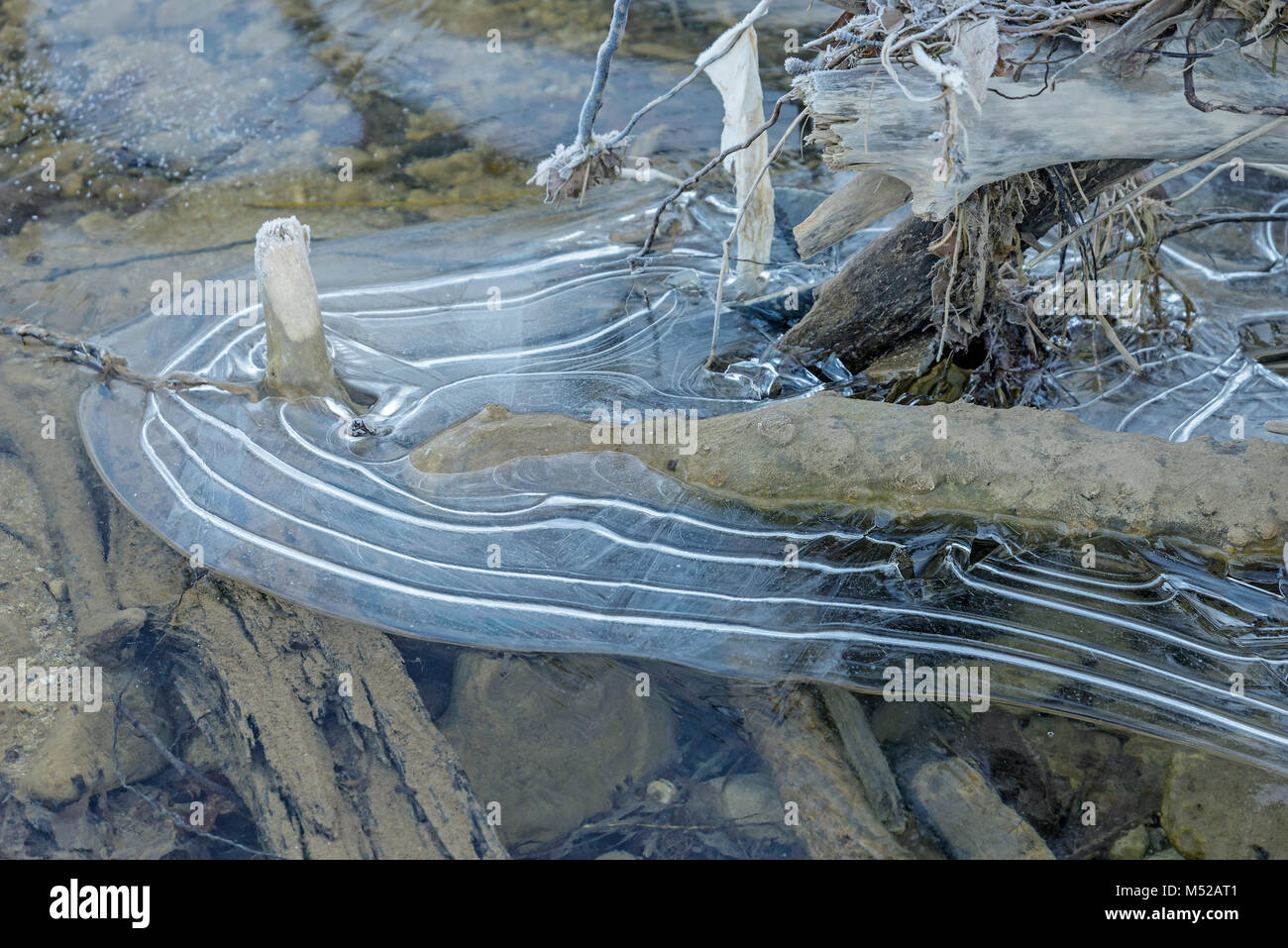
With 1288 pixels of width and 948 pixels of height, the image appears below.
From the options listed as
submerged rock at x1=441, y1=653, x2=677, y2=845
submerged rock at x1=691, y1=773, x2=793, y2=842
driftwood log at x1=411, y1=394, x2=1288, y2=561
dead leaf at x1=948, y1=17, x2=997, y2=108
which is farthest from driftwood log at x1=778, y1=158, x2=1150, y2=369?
submerged rock at x1=691, y1=773, x2=793, y2=842

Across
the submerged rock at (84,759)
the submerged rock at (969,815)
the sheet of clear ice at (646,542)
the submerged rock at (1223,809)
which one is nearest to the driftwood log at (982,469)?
the sheet of clear ice at (646,542)

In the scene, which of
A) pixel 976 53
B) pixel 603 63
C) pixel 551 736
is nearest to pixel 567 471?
pixel 551 736

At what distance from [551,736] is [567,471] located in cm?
88

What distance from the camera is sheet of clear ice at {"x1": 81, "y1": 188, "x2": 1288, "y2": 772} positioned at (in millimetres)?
2824

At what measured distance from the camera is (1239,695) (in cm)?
272

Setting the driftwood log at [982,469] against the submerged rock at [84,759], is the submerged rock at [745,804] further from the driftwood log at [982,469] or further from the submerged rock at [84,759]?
the submerged rock at [84,759]

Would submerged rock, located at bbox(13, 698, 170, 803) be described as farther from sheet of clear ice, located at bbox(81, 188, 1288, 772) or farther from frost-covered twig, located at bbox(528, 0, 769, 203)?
frost-covered twig, located at bbox(528, 0, 769, 203)

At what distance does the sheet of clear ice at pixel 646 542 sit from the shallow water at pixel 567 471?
0.4 inches

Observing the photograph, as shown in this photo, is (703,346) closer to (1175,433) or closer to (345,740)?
(1175,433)

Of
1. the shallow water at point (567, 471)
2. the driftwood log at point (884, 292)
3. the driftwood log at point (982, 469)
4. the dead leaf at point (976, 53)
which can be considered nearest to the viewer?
the dead leaf at point (976, 53)

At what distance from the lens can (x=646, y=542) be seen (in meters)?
3.04

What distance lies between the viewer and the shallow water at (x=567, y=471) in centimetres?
276

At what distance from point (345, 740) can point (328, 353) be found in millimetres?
1522

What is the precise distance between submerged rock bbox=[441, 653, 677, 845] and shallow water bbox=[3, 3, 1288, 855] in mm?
30
